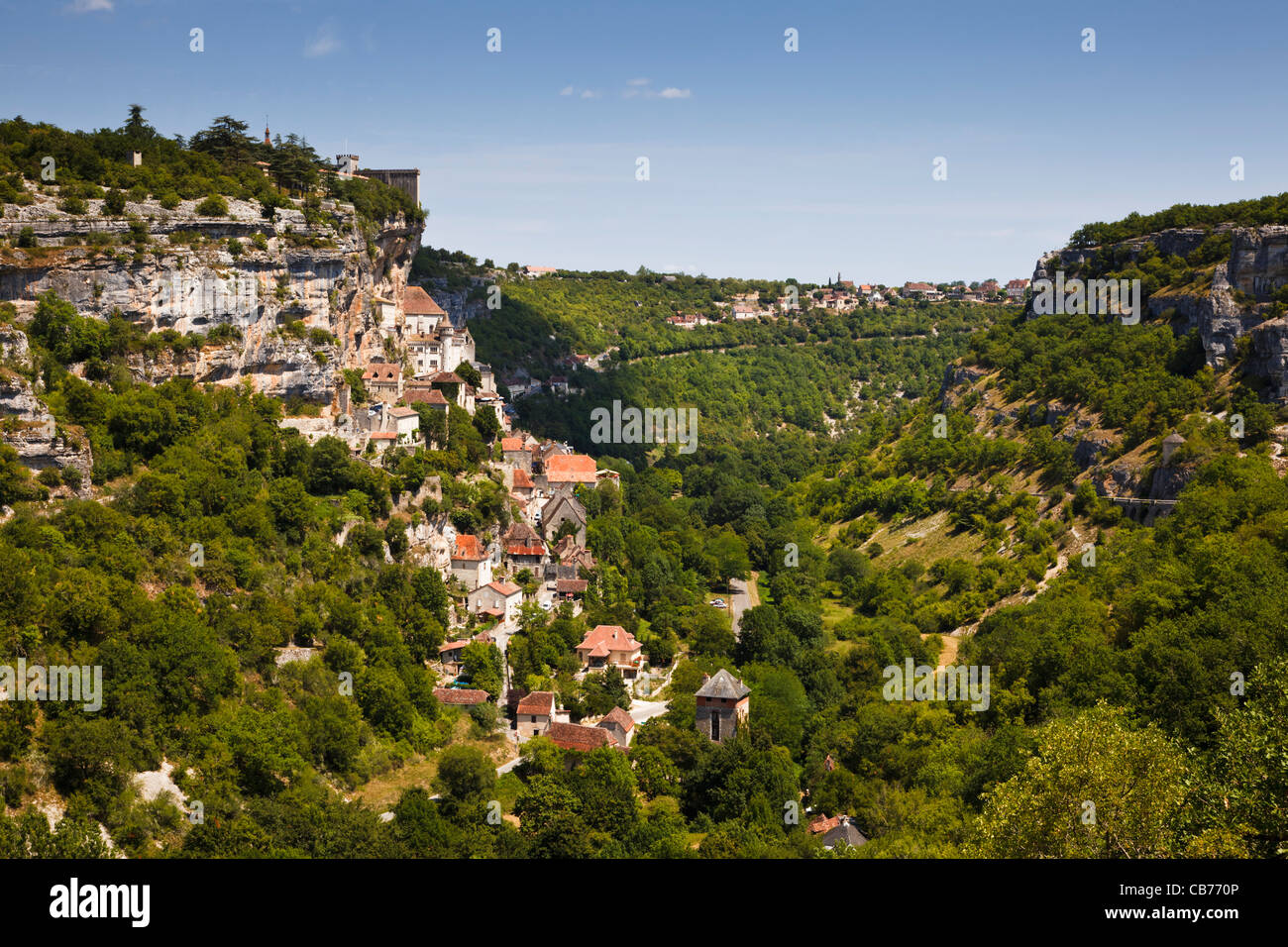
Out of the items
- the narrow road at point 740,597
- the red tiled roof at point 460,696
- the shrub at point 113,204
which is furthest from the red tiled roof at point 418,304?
the red tiled roof at point 460,696

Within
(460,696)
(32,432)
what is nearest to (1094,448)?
(460,696)

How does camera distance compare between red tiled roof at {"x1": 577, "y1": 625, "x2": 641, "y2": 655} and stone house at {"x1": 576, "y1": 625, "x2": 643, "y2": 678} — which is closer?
stone house at {"x1": 576, "y1": 625, "x2": 643, "y2": 678}

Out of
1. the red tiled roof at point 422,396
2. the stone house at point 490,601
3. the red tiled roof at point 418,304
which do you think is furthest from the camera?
the red tiled roof at point 418,304

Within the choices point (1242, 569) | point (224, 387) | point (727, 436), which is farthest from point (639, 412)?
point (1242, 569)

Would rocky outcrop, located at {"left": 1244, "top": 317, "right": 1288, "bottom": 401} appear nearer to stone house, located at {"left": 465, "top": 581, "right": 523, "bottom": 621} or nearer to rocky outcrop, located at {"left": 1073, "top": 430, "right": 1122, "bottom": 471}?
rocky outcrop, located at {"left": 1073, "top": 430, "right": 1122, "bottom": 471}

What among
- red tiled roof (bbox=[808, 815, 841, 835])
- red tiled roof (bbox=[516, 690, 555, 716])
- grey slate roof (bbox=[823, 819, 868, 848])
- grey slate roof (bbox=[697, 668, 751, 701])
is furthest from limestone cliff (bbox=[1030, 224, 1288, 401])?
red tiled roof (bbox=[516, 690, 555, 716])

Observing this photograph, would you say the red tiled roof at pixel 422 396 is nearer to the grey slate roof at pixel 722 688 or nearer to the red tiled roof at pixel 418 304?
the red tiled roof at pixel 418 304
